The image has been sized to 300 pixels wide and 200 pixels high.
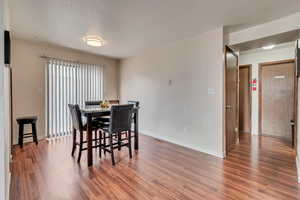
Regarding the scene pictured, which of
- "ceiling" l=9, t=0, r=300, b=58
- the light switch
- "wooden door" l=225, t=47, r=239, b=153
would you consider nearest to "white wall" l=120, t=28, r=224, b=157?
the light switch

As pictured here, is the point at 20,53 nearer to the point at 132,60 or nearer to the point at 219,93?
the point at 132,60

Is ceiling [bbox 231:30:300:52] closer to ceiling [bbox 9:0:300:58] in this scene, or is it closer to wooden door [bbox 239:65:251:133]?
ceiling [bbox 9:0:300:58]

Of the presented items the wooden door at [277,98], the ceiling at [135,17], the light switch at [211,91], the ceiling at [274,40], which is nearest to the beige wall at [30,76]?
the ceiling at [135,17]

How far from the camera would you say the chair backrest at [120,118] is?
8.85 ft

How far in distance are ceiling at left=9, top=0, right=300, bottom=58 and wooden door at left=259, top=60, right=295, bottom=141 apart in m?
2.35

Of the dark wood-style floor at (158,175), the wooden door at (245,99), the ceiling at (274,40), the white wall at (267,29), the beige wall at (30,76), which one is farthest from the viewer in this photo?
the wooden door at (245,99)

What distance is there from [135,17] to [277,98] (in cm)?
436

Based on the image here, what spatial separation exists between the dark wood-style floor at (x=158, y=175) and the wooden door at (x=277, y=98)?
3.88 feet

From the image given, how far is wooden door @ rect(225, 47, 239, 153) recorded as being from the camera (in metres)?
3.06

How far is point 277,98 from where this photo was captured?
4.36 meters

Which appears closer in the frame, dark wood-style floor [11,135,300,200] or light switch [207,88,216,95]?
dark wood-style floor [11,135,300,200]

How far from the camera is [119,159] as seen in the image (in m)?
2.90

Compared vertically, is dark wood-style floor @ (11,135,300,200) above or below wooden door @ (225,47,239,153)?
below

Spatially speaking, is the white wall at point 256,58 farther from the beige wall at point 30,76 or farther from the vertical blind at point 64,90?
the beige wall at point 30,76
